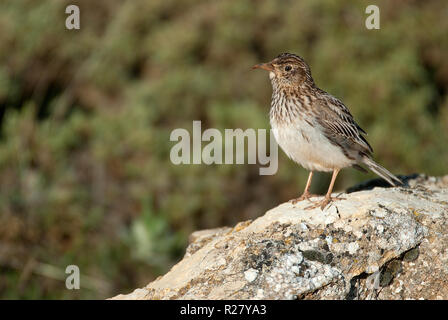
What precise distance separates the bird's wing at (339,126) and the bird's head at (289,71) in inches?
13.2

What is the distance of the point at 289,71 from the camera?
6.38 m

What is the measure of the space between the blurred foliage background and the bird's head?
137 inches

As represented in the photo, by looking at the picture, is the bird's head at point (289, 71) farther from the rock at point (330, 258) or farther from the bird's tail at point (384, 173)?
the rock at point (330, 258)

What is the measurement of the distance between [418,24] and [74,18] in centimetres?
740

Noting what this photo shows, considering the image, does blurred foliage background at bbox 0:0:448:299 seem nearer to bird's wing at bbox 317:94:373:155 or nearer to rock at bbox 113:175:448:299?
bird's wing at bbox 317:94:373:155

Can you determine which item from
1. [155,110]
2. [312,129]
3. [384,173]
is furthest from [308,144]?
[155,110]

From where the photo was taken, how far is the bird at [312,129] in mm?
5836

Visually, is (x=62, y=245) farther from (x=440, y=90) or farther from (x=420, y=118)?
(x=440, y=90)

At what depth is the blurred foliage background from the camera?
9.05 m

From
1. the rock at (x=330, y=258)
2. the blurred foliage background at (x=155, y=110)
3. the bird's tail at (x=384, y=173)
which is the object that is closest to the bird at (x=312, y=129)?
the bird's tail at (x=384, y=173)

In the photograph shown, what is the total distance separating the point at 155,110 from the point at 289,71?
518cm

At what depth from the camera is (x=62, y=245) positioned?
9102 mm

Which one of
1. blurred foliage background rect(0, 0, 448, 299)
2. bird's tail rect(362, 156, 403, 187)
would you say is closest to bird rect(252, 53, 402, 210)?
bird's tail rect(362, 156, 403, 187)

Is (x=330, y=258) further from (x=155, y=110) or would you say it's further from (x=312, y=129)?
(x=155, y=110)
